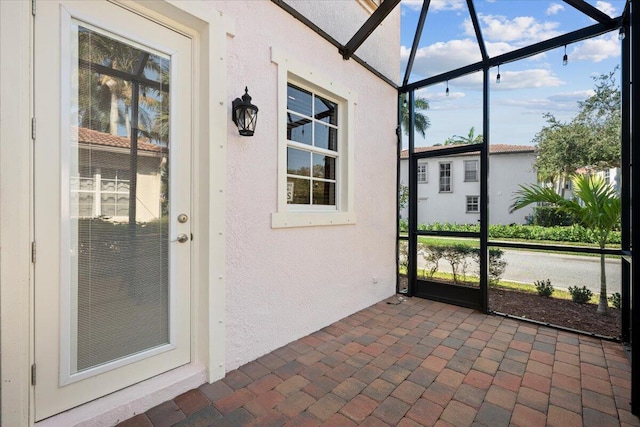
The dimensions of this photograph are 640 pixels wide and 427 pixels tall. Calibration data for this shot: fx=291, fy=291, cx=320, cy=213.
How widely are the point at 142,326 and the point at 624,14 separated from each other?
4854 millimetres

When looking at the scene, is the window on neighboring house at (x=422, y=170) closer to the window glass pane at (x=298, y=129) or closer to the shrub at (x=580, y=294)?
the window glass pane at (x=298, y=129)

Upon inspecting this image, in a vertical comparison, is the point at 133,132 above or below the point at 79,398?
above

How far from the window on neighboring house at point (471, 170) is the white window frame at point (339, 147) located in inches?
62.3

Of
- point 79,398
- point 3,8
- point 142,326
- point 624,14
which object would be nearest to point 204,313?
point 142,326

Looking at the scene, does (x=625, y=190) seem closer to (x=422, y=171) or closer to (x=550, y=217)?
(x=550, y=217)

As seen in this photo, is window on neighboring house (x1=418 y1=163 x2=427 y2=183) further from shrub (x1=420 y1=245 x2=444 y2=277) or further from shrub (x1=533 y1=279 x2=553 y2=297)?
shrub (x1=533 y1=279 x2=553 y2=297)

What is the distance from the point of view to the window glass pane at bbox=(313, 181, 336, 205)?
3.26 meters

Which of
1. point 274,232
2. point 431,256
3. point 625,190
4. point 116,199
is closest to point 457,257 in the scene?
point 431,256

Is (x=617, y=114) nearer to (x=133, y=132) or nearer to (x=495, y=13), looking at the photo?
(x=495, y=13)

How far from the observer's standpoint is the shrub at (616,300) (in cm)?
298

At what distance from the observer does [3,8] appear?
1369 millimetres

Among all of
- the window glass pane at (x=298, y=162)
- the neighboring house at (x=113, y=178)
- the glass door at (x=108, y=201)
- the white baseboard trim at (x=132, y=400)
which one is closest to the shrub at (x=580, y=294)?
the window glass pane at (x=298, y=162)

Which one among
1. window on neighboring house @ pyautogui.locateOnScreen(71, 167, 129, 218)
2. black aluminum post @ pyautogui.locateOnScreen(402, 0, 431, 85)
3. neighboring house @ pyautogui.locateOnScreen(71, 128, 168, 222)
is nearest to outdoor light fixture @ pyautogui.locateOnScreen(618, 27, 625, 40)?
black aluminum post @ pyautogui.locateOnScreen(402, 0, 431, 85)

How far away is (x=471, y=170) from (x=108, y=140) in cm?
389
